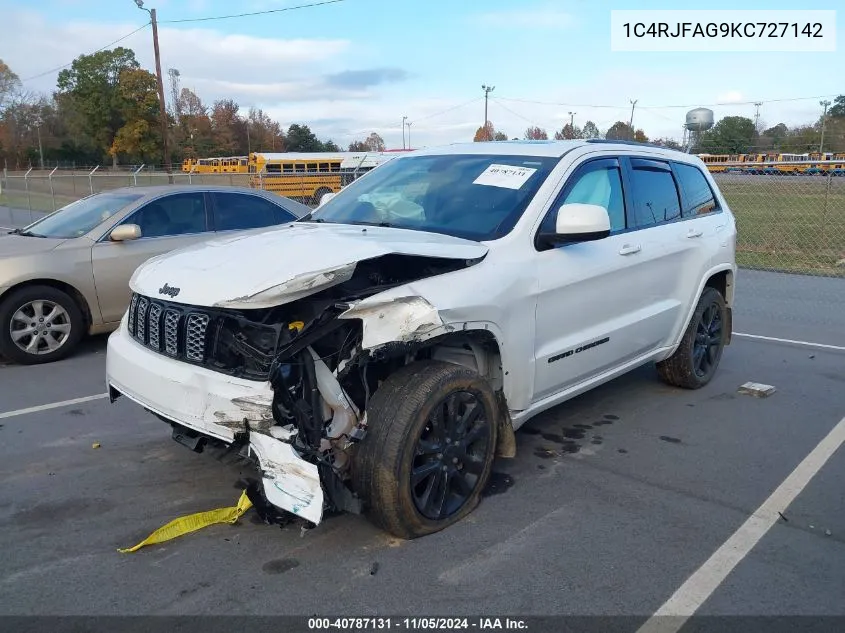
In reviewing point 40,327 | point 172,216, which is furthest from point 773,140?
point 40,327

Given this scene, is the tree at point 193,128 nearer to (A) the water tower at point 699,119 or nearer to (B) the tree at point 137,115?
(B) the tree at point 137,115

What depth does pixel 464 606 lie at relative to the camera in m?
2.88

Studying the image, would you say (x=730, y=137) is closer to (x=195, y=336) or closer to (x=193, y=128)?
(x=195, y=336)

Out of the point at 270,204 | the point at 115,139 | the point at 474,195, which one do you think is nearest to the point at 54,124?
the point at 115,139

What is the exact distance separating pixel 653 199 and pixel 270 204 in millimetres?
4488

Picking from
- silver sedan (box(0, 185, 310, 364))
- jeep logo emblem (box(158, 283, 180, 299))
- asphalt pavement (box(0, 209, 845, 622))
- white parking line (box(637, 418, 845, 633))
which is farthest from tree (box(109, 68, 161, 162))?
white parking line (box(637, 418, 845, 633))

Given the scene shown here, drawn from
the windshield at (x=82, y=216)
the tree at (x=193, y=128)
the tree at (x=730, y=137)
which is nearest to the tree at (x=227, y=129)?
the tree at (x=193, y=128)

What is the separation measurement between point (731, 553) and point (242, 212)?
6030 millimetres

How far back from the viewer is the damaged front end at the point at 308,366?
9.85 ft

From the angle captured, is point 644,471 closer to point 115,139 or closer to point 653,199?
point 653,199

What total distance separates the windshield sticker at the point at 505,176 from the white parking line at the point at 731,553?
2208mm

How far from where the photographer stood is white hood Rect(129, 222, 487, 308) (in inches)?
120

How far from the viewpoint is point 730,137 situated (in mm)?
35344

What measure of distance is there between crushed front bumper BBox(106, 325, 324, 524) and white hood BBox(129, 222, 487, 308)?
347 millimetres
